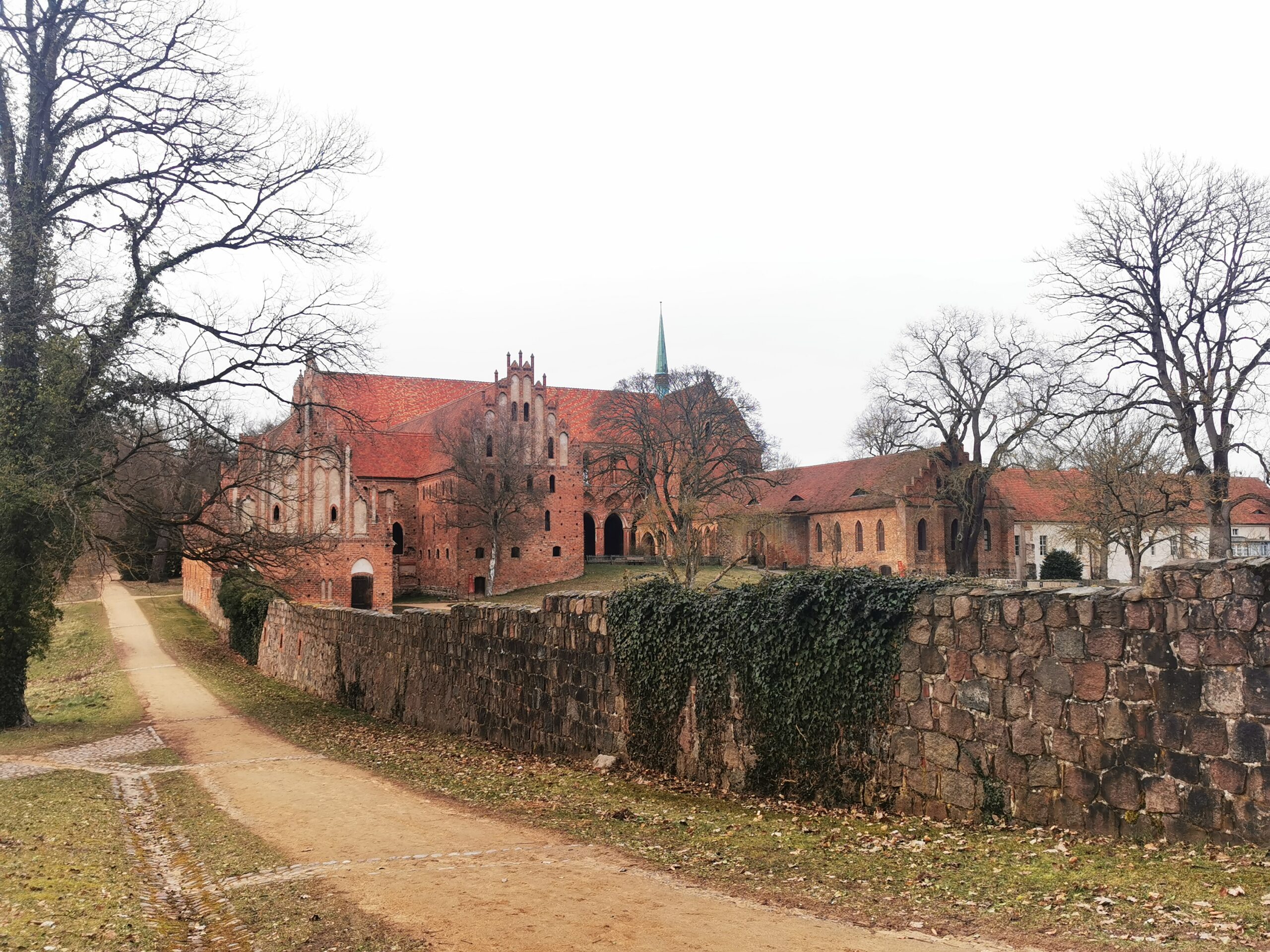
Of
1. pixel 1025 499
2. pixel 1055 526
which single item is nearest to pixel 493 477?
pixel 1025 499

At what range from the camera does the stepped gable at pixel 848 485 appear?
57.9 m

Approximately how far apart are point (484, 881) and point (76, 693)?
74.2 feet

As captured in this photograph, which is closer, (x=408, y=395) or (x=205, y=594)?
(x=205, y=594)

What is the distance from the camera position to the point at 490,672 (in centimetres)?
1659

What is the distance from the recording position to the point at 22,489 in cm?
1570

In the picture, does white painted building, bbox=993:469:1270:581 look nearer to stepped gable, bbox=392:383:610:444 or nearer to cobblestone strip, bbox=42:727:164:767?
stepped gable, bbox=392:383:610:444

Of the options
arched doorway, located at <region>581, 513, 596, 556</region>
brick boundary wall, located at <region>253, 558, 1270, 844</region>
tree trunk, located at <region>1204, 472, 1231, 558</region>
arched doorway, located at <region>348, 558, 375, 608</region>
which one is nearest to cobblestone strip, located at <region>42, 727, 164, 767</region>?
brick boundary wall, located at <region>253, 558, 1270, 844</region>

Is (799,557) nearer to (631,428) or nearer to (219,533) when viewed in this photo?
(631,428)

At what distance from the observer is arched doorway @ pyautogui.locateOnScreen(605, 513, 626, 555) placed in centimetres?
7175

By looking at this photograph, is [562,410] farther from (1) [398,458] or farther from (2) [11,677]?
(2) [11,677]

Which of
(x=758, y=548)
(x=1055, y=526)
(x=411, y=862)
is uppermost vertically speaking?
(x=1055, y=526)

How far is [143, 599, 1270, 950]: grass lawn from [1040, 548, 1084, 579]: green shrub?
39713 millimetres

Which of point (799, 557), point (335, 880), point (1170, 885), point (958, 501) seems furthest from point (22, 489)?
point (799, 557)

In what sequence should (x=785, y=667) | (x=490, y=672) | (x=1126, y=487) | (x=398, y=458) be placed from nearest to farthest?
(x=785, y=667)
(x=490, y=672)
(x=1126, y=487)
(x=398, y=458)
